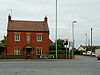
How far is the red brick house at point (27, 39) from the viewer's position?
57094 mm

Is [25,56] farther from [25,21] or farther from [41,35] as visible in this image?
[25,21]

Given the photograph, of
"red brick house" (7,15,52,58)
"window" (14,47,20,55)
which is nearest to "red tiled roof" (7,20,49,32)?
"red brick house" (7,15,52,58)

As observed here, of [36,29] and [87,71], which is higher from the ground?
[36,29]

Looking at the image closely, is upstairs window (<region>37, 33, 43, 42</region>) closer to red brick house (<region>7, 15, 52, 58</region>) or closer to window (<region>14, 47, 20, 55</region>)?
red brick house (<region>7, 15, 52, 58</region>)

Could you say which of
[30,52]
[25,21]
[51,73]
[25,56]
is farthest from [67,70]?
[25,21]

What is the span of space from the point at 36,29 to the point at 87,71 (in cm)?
4674

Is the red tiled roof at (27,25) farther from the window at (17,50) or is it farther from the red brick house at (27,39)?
the window at (17,50)

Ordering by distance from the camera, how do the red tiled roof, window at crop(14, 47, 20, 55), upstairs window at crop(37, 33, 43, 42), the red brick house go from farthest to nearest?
upstairs window at crop(37, 33, 43, 42) < the red tiled roof < window at crop(14, 47, 20, 55) < the red brick house

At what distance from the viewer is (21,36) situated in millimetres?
57531

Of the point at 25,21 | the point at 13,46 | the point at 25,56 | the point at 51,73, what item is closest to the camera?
the point at 51,73

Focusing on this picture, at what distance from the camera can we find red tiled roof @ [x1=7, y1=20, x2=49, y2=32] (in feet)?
190

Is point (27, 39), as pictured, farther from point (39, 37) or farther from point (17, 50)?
point (17, 50)

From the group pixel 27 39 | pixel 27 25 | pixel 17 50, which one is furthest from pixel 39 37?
pixel 17 50

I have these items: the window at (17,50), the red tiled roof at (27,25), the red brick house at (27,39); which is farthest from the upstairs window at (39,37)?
the window at (17,50)
